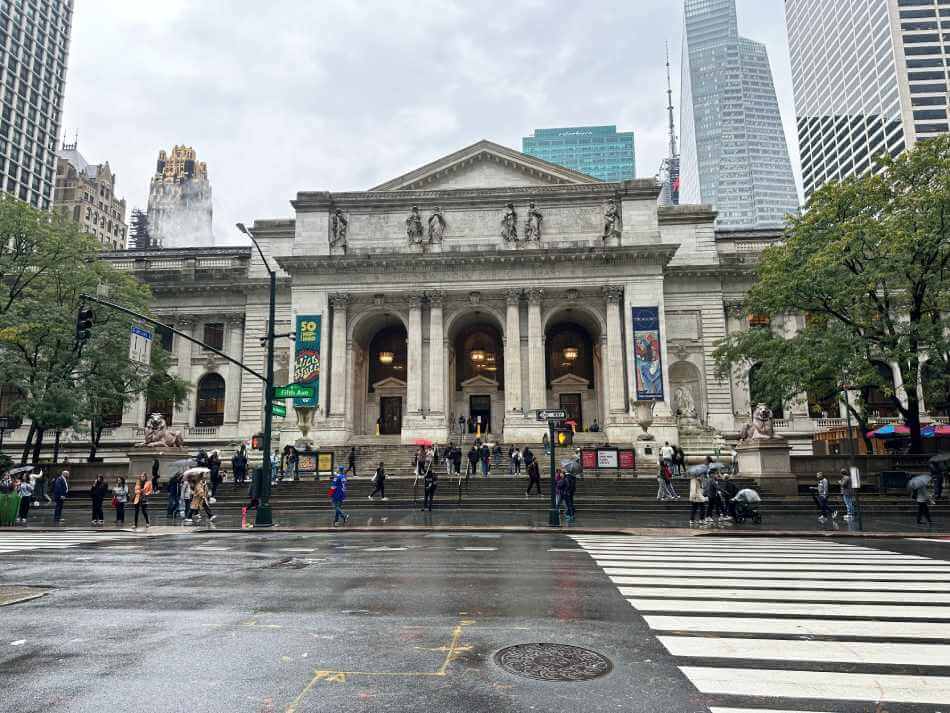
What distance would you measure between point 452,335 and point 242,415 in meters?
17.1

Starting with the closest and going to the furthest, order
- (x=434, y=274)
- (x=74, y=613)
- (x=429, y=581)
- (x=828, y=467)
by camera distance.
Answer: (x=74, y=613)
(x=429, y=581)
(x=828, y=467)
(x=434, y=274)

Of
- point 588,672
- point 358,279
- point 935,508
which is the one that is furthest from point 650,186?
point 588,672

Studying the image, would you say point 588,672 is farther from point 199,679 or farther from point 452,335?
point 452,335

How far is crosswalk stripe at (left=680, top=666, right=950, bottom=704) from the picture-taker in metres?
4.59

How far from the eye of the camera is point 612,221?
42.7 metres

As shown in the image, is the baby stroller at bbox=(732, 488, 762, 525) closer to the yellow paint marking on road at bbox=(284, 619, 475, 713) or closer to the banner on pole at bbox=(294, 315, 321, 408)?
the yellow paint marking on road at bbox=(284, 619, 475, 713)

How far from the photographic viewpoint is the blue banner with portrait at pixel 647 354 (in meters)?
38.8

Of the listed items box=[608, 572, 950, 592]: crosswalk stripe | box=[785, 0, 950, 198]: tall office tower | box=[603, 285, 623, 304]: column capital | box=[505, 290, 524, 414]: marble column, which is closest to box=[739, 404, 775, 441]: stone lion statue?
box=[505, 290, 524, 414]: marble column

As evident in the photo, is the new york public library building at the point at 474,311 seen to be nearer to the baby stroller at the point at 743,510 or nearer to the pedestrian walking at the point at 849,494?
the baby stroller at the point at 743,510

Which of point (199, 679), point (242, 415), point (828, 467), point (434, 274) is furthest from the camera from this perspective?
point (242, 415)

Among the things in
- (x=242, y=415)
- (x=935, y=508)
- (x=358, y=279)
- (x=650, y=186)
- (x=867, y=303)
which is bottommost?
(x=935, y=508)

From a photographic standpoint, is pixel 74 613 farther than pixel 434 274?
No

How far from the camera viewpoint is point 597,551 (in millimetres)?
13344

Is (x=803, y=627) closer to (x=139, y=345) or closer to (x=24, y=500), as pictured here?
(x=139, y=345)
